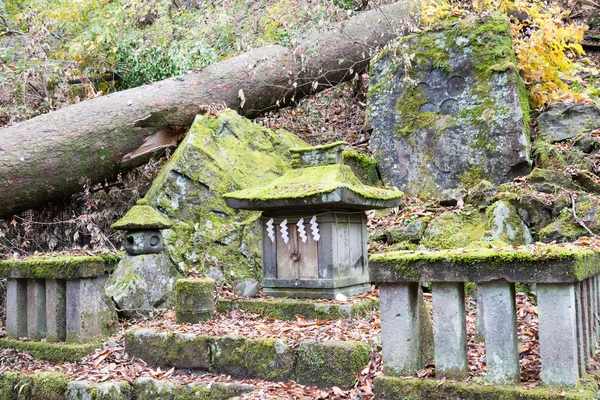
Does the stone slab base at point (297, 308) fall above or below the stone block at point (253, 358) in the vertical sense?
above

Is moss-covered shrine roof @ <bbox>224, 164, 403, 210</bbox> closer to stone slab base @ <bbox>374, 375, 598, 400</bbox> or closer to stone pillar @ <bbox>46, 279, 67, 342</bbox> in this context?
stone pillar @ <bbox>46, 279, 67, 342</bbox>

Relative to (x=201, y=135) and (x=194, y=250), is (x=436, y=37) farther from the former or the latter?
(x=194, y=250)

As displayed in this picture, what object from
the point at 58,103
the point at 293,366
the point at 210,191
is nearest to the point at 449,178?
the point at 210,191

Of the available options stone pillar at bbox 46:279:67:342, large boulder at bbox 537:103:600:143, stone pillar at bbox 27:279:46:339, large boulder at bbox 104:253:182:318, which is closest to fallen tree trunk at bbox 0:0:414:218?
large boulder at bbox 104:253:182:318

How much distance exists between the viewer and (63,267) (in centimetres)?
565

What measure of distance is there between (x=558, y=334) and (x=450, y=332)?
600 mm

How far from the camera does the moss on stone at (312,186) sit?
19.1 ft

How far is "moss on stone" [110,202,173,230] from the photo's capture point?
6812 mm

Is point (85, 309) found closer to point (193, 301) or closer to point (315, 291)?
point (193, 301)

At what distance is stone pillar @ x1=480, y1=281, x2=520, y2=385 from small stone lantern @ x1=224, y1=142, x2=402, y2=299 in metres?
2.63

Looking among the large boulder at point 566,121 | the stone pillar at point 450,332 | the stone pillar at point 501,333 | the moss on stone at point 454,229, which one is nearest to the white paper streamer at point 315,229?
the moss on stone at point 454,229

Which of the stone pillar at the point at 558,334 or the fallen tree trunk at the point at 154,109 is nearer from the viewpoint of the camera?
the stone pillar at the point at 558,334

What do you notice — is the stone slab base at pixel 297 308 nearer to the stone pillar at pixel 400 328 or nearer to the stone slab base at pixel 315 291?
the stone slab base at pixel 315 291

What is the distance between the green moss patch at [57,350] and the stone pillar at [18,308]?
215 millimetres
